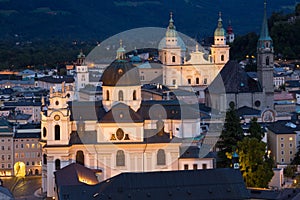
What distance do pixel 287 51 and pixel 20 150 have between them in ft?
119

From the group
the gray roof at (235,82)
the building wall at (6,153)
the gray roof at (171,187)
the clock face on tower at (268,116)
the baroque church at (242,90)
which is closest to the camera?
the gray roof at (171,187)

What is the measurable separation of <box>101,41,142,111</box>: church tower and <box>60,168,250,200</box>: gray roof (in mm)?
10046

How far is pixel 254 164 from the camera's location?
117ft

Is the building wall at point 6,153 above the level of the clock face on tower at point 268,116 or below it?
below

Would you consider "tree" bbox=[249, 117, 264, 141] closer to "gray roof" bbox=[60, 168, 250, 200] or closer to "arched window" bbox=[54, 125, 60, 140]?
"arched window" bbox=[54, 125, 60, 140]

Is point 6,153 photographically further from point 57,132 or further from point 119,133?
point 119,133

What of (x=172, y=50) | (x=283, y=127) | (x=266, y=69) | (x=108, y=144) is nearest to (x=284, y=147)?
(x=283, y=127)

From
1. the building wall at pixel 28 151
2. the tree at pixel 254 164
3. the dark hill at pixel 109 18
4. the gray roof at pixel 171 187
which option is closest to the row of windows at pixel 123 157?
the tree at pixel 254 164

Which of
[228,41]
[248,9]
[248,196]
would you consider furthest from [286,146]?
[248,9]

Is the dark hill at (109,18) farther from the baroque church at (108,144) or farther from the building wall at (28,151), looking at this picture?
the baroque church at (108,144)

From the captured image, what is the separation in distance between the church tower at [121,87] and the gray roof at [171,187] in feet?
33.0

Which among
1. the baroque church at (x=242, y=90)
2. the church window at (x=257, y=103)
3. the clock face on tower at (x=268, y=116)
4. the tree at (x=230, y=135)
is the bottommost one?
the tree at (x=230, y=135)

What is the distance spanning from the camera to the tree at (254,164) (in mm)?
35031

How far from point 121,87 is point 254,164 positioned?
22.7 feet
